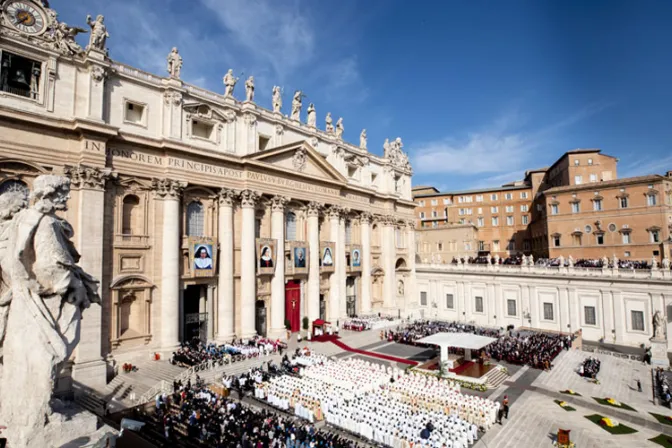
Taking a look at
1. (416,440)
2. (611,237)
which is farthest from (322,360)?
(611,237)

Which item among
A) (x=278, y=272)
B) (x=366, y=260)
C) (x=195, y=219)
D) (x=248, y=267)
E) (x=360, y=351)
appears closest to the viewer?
(x=195, y=219)

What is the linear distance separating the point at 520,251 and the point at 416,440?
181ft

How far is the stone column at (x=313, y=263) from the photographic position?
1492 inches

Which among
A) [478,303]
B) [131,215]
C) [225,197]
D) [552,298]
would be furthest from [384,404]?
[478,303]

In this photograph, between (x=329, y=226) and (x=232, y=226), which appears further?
(x=329, y=226)

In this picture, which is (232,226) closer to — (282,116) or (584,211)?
(282,116)

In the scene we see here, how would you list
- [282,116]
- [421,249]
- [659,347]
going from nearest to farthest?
[659,347] < [282,116] < [421,249]

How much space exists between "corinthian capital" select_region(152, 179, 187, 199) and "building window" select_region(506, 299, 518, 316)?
3553 centimetres

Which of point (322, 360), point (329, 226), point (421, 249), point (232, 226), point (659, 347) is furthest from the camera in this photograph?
point (421, 249)

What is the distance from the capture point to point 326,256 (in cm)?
4019

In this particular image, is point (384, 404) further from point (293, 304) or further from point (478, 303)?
point (478, 303)

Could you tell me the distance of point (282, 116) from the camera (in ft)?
121

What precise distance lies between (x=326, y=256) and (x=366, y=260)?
7.64 meters

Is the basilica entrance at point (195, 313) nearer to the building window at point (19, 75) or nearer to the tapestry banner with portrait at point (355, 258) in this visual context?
the building window at point (19, 75)
